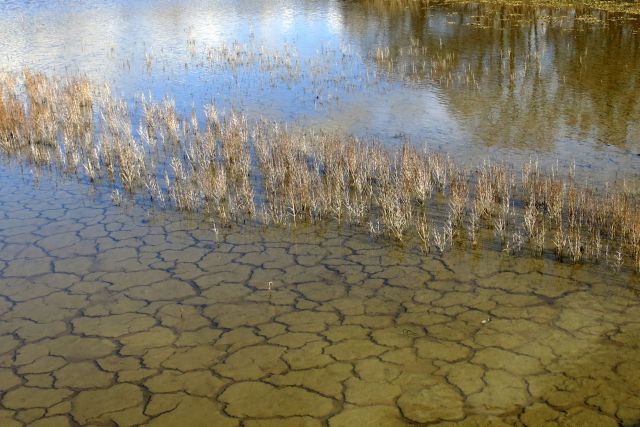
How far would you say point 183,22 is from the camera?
29203mm

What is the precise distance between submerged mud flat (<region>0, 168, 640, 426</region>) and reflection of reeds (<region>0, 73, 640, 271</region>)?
49 cm

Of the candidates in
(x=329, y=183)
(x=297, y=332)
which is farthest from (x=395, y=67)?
(x=297, y=332)

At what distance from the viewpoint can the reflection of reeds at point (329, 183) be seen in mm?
8766

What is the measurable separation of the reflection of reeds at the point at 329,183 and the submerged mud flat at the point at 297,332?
0.49 metres

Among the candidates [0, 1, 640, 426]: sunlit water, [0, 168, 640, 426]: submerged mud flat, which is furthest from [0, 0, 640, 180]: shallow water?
[0, 168, 640, 426]: submerged mud flat

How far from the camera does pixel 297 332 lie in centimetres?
684

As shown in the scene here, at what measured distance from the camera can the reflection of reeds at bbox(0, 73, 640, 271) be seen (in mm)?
8766

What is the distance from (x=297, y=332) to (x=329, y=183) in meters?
3.36

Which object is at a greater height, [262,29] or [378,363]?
[262,29]

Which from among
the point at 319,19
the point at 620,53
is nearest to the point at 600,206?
the point at 620,53

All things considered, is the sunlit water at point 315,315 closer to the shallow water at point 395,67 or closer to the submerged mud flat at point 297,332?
the submerged mud flat at point 297,332

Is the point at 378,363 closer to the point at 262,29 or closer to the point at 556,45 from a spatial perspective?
the point at 556,45

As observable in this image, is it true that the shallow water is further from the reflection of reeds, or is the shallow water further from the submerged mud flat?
the submerged mud flat

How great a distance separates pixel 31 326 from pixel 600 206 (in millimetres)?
7233
